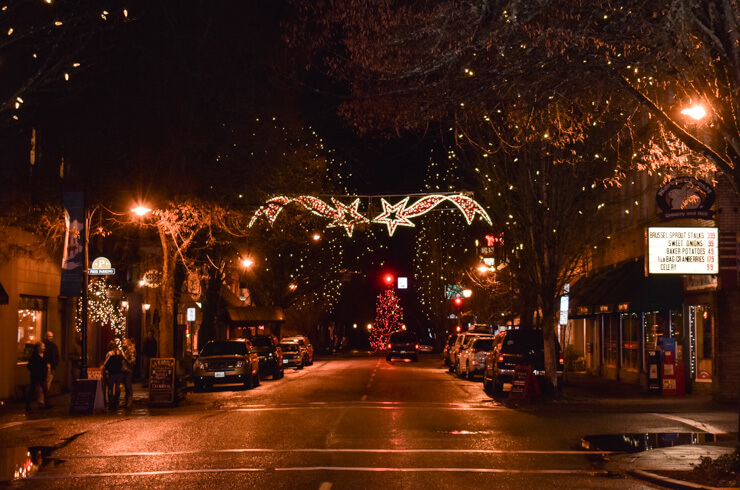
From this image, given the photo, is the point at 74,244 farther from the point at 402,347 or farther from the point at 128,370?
the point at 402,347

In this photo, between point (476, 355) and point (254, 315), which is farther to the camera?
point (254, 315)

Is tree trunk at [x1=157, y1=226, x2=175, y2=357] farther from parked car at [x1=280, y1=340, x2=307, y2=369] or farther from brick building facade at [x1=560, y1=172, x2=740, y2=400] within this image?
parked car at [x1=280, y1=340, x2=307, y2=369]

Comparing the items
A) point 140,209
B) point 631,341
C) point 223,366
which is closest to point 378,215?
point 223,366

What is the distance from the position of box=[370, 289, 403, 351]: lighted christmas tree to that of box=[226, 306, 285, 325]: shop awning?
197 ft

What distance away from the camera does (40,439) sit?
16.4 metres

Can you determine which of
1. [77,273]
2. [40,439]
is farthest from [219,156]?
[40,439]

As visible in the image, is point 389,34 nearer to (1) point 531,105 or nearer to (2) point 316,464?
(1) point 531,105

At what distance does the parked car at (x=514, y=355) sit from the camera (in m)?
26.7

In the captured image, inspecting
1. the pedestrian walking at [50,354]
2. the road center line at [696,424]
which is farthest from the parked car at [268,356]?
the road center line at [696,424]

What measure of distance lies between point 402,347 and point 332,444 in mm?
41373

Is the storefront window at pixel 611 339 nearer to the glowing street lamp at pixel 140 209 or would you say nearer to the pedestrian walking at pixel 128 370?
the pedestrian walking at pixel 128 370

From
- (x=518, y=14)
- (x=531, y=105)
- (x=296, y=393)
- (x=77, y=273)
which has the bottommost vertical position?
(x=296, y=393)

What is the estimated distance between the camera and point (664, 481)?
38.0 feet

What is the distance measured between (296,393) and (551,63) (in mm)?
17464
